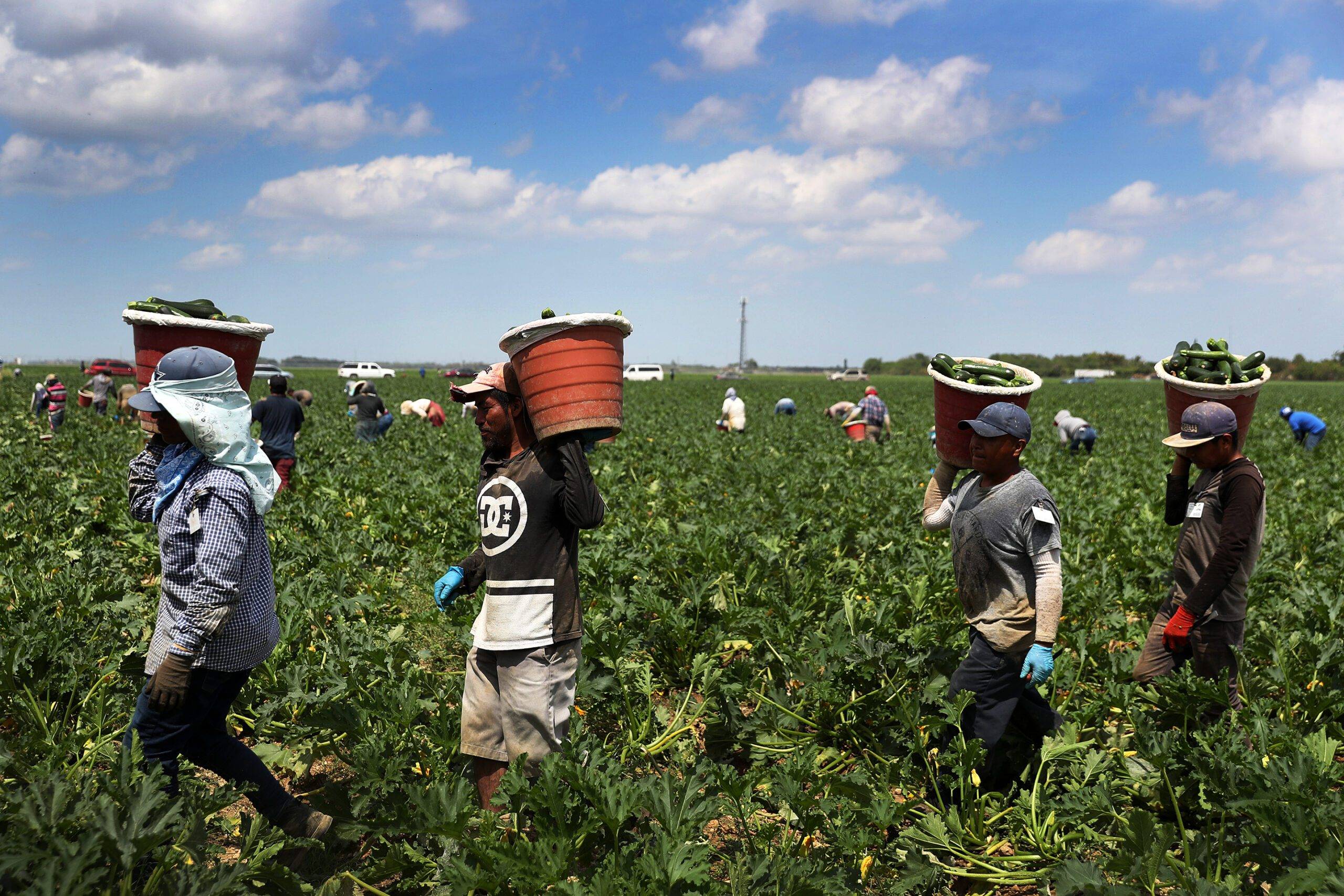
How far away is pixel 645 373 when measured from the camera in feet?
232

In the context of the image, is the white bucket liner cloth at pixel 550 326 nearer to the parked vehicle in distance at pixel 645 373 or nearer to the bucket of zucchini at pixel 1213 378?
the bucket of zucchini at pixel 1213 378

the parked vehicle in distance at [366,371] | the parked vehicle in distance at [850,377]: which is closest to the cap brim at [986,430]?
the parked vehicle in distance at [366,371]

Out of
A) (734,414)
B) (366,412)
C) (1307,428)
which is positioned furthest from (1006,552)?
(1307,428)

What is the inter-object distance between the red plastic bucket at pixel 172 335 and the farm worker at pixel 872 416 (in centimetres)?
1392

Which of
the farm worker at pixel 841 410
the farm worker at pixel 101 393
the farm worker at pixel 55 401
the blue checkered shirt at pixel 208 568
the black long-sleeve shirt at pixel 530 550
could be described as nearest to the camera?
the blue checkered shirt at pixel 208 568

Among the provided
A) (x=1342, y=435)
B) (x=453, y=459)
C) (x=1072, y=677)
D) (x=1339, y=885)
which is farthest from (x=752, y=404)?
(x=1339, y=885)

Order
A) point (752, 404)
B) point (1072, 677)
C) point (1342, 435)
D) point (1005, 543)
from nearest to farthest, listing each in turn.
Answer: point (1005, 543) → point (1072, 677) → point (1342, 435) → point (752, 404)

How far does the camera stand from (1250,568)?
12.7 ft

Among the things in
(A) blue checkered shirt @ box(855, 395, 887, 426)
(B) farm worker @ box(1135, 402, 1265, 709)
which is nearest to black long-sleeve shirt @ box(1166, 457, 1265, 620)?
(B) farm worker @ box(1135, 402, 1265, 709)

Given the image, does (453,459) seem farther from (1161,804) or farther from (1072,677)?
A: (1161,804)

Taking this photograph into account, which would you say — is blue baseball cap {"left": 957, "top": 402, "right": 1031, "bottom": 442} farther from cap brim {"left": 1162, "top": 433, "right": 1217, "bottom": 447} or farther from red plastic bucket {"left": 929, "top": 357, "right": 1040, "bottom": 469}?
cap brim {"left": 1162, "top": 433, "right": 1217, "bottom": 447}

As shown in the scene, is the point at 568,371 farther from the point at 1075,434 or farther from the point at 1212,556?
the point at 1075,434

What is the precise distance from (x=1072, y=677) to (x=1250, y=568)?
1.16 m

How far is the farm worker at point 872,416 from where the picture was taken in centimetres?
1631
